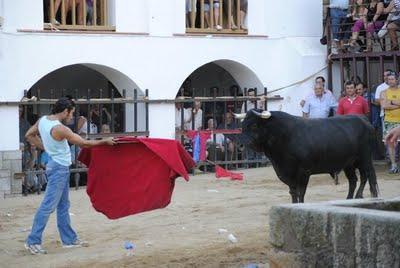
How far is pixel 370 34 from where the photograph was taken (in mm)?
18016

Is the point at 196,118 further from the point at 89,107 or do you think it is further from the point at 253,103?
the point at 89,107

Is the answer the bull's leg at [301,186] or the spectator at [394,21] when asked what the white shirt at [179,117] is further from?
the bull's leg at [301,186]

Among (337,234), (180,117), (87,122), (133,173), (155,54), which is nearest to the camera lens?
(337,234)

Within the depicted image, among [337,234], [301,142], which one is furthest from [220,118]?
[337,234]

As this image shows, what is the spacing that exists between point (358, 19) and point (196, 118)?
3810 mm

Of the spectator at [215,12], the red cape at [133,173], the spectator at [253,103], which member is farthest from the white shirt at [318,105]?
the red cape at [133,173]

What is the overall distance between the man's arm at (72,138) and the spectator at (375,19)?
31.2 feet

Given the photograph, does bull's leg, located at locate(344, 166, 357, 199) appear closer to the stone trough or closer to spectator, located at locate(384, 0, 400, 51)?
the stone trough

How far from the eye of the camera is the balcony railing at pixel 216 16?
18.0m

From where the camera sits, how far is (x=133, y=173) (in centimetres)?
1008

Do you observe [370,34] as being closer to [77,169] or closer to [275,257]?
[77,169]

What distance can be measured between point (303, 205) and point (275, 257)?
0.45 metres

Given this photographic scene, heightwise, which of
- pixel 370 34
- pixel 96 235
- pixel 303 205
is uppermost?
pixel 370 34

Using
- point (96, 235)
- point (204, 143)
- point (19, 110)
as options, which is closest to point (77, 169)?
point (19, 110)
